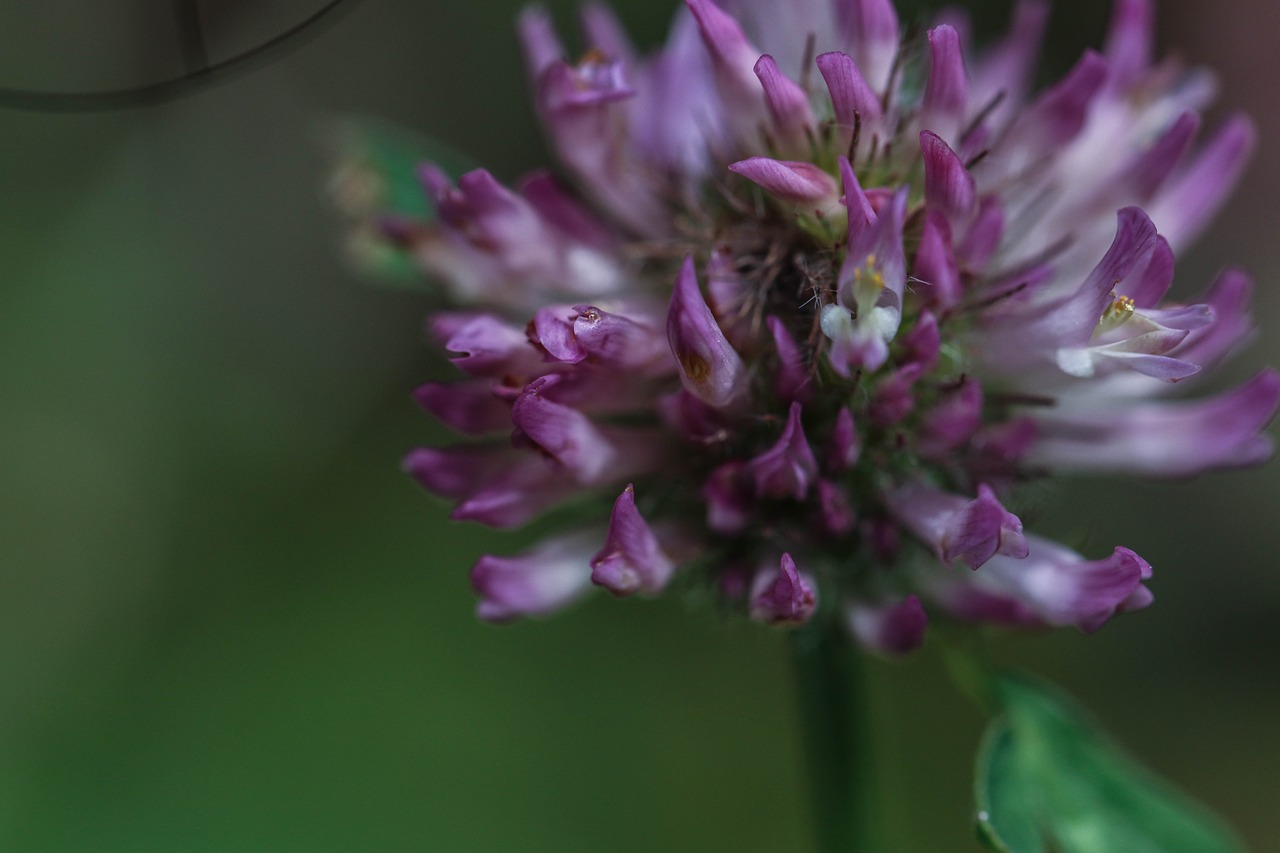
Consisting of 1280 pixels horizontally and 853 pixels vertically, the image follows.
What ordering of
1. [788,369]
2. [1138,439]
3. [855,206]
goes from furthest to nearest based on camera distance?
1. [1138,439]
2. [788,369]
3. [855,206]

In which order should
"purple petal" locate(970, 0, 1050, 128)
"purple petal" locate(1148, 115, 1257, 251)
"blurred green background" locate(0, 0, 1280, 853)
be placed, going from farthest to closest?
"blurred green background" locate(0, 0, 1280, 853), "purple petal" locate(970, 0, 1050, 128), "purple petal" locate(1148, 115, 1257, 251)

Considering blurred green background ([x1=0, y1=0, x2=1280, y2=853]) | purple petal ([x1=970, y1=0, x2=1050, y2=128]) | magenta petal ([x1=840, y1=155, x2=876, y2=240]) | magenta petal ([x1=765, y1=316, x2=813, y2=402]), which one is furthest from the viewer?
blurred green background ([x1=0, y1=0, x2=1280, y2=853])

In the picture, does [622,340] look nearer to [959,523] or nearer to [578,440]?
[578,440]

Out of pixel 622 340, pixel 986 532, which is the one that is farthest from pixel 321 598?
pixel 986 532

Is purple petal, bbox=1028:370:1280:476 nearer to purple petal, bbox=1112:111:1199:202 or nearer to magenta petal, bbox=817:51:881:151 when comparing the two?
purple petal, bbox=1112:111:1199:202

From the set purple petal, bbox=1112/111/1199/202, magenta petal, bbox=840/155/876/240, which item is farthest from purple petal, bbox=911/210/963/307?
purple petal, bbox=1112/111/1199/202

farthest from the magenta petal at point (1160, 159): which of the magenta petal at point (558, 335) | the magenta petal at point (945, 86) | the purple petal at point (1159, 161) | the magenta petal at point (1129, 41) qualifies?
the magenta petal at point (558, 335)

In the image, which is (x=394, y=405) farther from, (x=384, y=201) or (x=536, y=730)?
(x=384, y=201)
